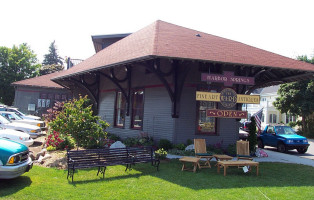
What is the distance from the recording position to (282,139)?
15.9m

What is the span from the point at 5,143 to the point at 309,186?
822 centimetres

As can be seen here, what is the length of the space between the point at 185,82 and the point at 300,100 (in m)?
22.6

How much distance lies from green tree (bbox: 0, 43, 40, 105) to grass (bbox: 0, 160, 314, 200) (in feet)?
118

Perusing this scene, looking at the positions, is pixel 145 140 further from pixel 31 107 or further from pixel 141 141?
pixel 31 107

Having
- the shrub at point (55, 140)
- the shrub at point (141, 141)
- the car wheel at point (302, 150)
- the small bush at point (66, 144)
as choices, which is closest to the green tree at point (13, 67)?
the shrub at point (55, 140)

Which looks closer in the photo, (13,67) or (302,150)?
(302,150)

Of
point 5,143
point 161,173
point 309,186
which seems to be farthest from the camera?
point 161,173

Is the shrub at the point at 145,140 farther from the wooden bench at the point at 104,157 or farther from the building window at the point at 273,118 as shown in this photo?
the building window at the point at 273,118

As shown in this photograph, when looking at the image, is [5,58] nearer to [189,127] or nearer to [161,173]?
[189,127]

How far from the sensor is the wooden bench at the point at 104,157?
708 cm

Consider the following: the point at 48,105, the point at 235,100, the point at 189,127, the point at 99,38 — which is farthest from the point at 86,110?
the point at 48,105

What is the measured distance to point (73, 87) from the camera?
19.7 metres

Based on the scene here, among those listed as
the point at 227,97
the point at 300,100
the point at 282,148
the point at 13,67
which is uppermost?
the point at 13,67

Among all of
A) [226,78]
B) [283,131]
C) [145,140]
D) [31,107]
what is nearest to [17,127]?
[145,140]
